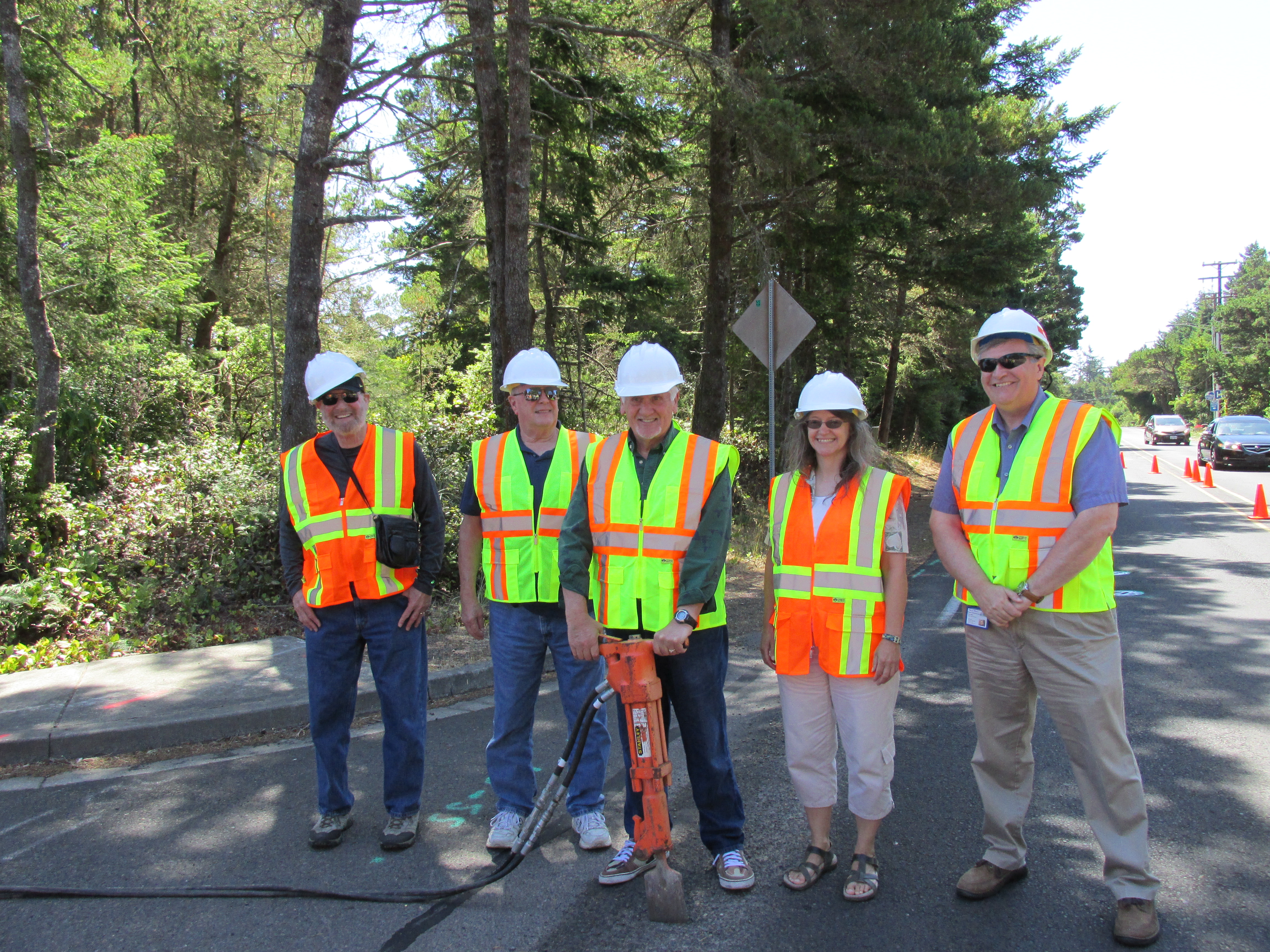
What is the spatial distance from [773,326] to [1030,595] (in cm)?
736

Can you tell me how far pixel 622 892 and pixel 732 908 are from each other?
0.45m

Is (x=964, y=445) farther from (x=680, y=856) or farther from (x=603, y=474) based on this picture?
(x=680, y=856)

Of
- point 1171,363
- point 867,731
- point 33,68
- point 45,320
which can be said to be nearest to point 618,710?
point 867,731

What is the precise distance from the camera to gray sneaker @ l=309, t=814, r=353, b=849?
Result: 3.83 meters

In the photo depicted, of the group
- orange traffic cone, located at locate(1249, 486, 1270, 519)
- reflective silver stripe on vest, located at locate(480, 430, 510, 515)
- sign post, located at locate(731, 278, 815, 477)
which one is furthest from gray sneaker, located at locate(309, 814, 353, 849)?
orange traffic cone, located at locate(1249, 486, 1270, 519)

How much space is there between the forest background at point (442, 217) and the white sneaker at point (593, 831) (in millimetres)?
5167

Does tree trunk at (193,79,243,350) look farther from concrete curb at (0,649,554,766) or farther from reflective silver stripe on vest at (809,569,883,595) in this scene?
reflective silver stripe on vest at (809,569,883,595)

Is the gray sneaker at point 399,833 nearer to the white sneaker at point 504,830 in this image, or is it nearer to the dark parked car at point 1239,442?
the white sneaker at point 504,830

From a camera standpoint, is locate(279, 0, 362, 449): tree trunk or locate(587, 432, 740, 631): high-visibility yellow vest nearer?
locate(587, 432, 740, 631): high-visibility yellow vest

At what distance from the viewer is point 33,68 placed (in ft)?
36.2

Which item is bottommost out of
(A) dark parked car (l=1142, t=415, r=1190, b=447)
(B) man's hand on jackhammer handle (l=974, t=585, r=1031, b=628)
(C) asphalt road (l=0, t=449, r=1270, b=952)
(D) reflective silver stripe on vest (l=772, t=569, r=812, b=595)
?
(C) asphalt road (l=0, t=449, r=1270, b=952)

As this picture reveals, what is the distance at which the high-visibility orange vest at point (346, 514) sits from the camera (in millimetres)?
3855

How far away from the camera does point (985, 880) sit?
Answer: 3.29 metres

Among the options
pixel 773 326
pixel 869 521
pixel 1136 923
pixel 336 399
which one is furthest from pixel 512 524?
pixel 773 326
